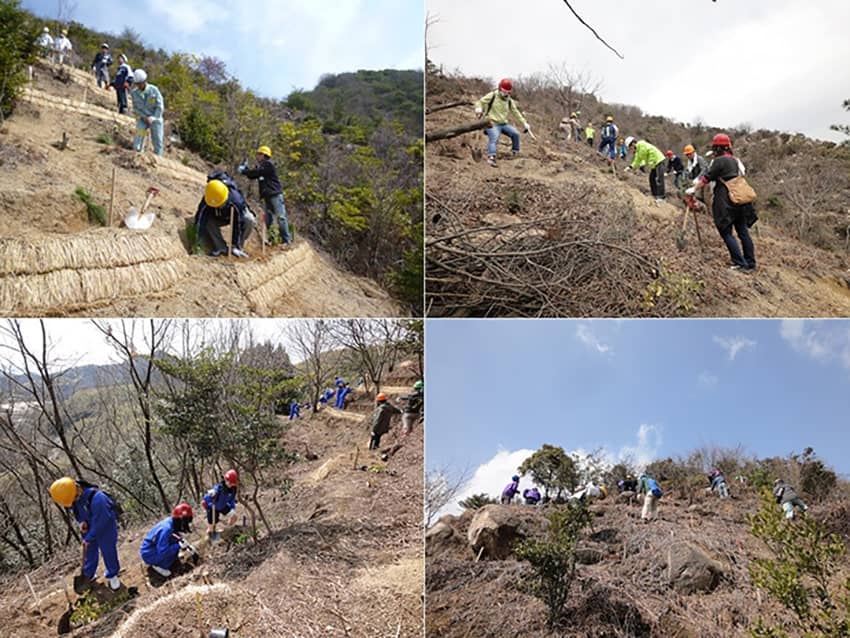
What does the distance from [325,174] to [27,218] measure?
295 inches

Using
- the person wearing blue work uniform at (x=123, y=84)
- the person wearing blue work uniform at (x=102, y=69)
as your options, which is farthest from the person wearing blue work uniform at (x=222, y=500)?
the person wearing blue work uniform at (x=102, y=69)

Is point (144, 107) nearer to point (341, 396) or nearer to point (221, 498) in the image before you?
point (221, 498)

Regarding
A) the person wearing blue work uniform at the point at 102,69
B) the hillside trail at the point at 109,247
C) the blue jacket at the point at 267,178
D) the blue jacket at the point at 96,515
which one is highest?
the person wearing blue work uniform at the point at 102,69

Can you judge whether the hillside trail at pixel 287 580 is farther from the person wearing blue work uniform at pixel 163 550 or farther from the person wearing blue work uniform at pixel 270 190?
the person wearing blue work uniform at pixel 270 190

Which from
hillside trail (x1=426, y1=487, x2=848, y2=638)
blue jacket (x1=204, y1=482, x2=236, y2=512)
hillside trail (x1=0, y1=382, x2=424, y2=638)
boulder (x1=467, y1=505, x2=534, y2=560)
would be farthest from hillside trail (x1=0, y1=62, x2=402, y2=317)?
hillside trail (x1=426, y1=487, x2=848, y2=638)

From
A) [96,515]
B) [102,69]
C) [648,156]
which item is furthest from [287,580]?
[102,69]

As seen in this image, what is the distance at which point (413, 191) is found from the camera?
33.2 ft

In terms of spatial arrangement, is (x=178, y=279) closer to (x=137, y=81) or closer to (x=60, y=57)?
(x=137, y=81)

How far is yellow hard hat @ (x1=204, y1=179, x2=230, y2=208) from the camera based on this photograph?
14.0ft

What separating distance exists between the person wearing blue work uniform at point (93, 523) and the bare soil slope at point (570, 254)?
331 cm

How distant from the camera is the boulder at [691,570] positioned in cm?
535

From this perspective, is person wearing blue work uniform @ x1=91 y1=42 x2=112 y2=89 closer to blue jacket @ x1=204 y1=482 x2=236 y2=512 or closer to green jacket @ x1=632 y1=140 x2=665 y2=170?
blue jacket @ x1=204 y1=482 x2=236 y2=512

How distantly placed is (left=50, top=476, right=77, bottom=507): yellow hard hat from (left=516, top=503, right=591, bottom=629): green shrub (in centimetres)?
391

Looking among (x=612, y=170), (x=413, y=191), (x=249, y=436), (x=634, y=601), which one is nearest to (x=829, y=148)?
(x=612, y=170)
